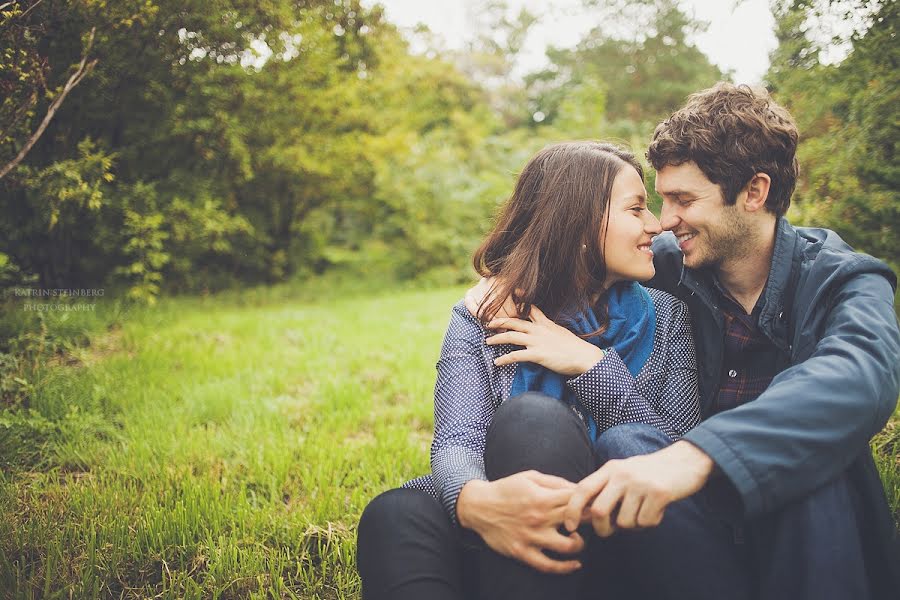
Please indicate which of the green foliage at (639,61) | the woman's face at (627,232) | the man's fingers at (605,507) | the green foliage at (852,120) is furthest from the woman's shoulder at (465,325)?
the green foliage at (639,61)

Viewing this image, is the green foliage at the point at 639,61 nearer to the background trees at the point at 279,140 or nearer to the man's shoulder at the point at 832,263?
the background trees at the point at 279,140

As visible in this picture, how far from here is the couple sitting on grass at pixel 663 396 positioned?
50.3 inches

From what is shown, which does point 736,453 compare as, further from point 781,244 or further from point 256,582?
point 256,582

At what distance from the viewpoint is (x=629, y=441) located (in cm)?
150

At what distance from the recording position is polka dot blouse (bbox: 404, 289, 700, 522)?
1.64 m

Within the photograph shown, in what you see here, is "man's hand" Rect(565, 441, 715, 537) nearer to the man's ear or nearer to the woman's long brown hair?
the woman's long brown hair

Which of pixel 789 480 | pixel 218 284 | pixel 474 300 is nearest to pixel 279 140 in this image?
pixel 218 284

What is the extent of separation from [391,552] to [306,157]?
307 inches

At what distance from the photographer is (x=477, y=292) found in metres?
1.99

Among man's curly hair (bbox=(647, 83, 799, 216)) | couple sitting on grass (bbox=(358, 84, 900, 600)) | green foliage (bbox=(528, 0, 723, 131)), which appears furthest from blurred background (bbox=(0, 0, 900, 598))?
green foliage (bbox=(528, 0, 723, 131))

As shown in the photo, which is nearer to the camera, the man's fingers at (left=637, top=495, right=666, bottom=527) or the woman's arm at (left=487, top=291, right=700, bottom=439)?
the man's fingers at (left=637, top=495, right=666, bottom=527)

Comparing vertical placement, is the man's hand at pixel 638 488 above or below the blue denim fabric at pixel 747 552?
above

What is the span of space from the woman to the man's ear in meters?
0.34

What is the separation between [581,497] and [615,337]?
0.76 metres
